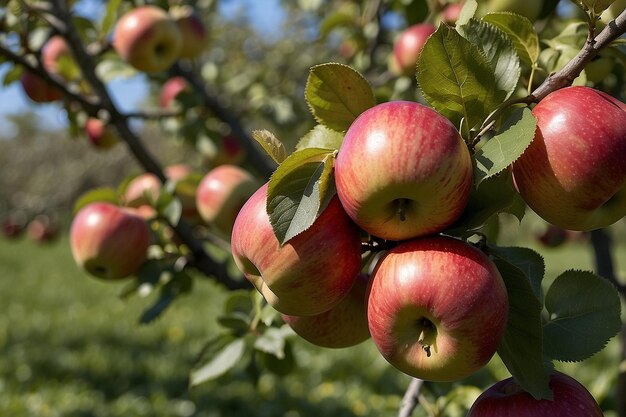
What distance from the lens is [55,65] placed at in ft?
5.91

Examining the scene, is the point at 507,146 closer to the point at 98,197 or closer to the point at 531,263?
the point at 531,263

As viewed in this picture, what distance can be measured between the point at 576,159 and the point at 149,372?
318cm

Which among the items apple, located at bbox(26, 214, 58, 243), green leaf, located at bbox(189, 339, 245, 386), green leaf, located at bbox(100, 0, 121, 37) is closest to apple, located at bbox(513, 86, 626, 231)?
green leaf, located at bbox(189, 339, 245, 386)

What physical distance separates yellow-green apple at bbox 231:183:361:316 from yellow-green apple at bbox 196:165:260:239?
2.63 feet

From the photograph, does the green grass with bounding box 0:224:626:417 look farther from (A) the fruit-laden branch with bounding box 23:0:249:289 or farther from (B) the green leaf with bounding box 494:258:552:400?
(B) the green leaf with bounding box 494:258:552:400

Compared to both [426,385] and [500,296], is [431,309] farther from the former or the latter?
[426,385]

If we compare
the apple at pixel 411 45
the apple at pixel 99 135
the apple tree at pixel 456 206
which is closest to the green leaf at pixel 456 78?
the apple tree at pixel 456 206

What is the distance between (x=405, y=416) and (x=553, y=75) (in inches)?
20.1

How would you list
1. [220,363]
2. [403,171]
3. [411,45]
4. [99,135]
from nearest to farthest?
[403,171]
[220,363]
[411,45]
[99,135]

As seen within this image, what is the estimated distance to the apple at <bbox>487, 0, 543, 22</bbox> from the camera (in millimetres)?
1051

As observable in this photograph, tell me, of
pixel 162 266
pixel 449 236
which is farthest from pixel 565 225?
pixel 162 266

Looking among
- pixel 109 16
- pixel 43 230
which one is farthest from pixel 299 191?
pixel 43 230

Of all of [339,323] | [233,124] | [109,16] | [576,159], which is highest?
[576,159]

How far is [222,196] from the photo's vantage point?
4.93 feet
